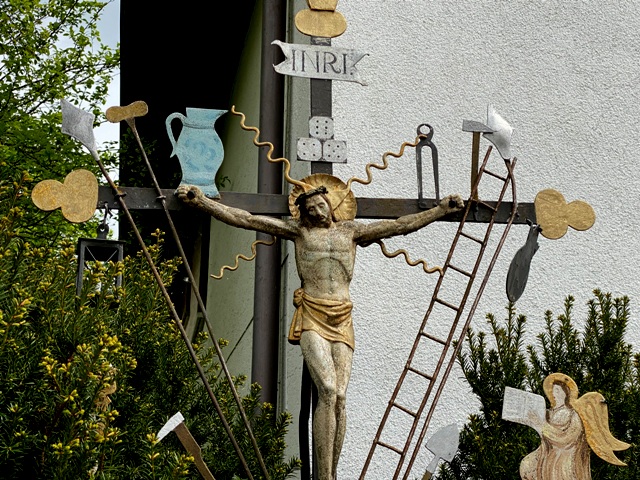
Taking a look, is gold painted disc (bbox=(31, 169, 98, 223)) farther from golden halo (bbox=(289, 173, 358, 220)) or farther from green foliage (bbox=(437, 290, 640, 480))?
green foliage (bbox=(437, 290, 640, 480))

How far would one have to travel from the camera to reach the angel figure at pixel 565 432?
5.67 metres

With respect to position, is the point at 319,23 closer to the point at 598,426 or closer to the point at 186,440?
the point at 186,440

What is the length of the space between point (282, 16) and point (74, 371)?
4.26 m

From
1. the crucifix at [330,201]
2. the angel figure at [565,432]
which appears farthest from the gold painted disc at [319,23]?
the angel figure at [565,432]

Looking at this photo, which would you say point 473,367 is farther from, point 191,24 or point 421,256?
point 191,24

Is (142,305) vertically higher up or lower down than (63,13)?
lower down

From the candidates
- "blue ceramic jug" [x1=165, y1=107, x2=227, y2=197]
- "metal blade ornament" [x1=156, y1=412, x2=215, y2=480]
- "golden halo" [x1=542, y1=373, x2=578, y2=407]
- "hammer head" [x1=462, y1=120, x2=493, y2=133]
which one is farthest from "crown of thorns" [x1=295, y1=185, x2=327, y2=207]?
"golden halo" [x1=542, y1=373, x2=578, y2=407]

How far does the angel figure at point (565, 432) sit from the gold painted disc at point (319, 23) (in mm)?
1818

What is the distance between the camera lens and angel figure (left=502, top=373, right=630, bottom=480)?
5.67m

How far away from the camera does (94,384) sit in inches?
196

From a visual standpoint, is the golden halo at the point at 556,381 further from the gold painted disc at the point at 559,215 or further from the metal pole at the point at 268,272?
the metal pole at the point at 268,272

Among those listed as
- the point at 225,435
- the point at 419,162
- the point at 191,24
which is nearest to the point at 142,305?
the point at 225,435

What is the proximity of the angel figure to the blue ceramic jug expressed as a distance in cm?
154

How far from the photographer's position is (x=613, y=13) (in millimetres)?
8688
